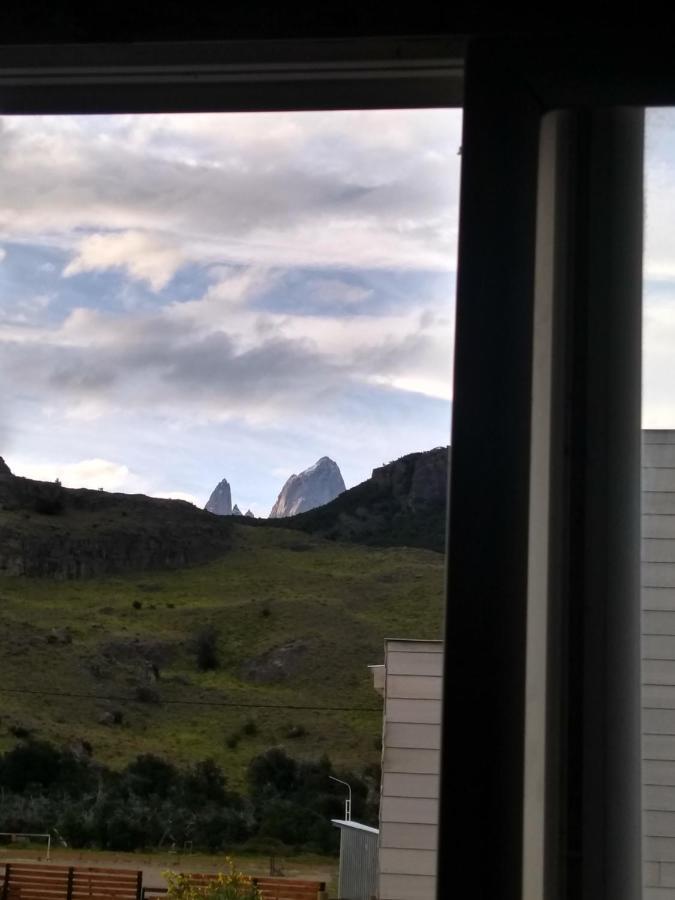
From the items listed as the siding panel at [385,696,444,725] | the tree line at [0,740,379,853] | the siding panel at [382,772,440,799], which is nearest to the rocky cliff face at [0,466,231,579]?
the tree line at [0,740,379,853]

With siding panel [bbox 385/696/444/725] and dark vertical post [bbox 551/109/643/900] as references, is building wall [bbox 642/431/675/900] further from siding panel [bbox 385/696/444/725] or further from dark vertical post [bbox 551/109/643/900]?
siding panel [bbox 385/696/444/725]

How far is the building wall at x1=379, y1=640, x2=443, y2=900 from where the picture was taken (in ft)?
4.81

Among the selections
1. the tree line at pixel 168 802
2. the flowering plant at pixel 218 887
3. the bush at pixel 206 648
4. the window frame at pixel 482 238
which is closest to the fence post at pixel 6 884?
the tree line at pixel 168 802

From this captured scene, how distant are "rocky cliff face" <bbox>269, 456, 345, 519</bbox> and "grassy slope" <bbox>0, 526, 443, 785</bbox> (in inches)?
2.9

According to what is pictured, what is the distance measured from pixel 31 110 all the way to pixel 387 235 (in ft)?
2.21

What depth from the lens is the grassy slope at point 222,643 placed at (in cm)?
136

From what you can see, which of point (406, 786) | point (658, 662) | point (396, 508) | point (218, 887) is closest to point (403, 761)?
point (406, 786)

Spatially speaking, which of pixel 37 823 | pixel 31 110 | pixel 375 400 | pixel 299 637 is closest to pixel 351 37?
pixel 31 110

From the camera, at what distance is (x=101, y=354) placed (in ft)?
4.62

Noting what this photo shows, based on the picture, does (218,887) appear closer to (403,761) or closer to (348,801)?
(348,801)

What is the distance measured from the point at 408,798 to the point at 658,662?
3.38ft

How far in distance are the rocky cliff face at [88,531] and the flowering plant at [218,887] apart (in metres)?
0.47

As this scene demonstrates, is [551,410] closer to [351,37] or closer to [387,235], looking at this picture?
[351,37]

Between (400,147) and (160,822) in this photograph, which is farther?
(160,822)
